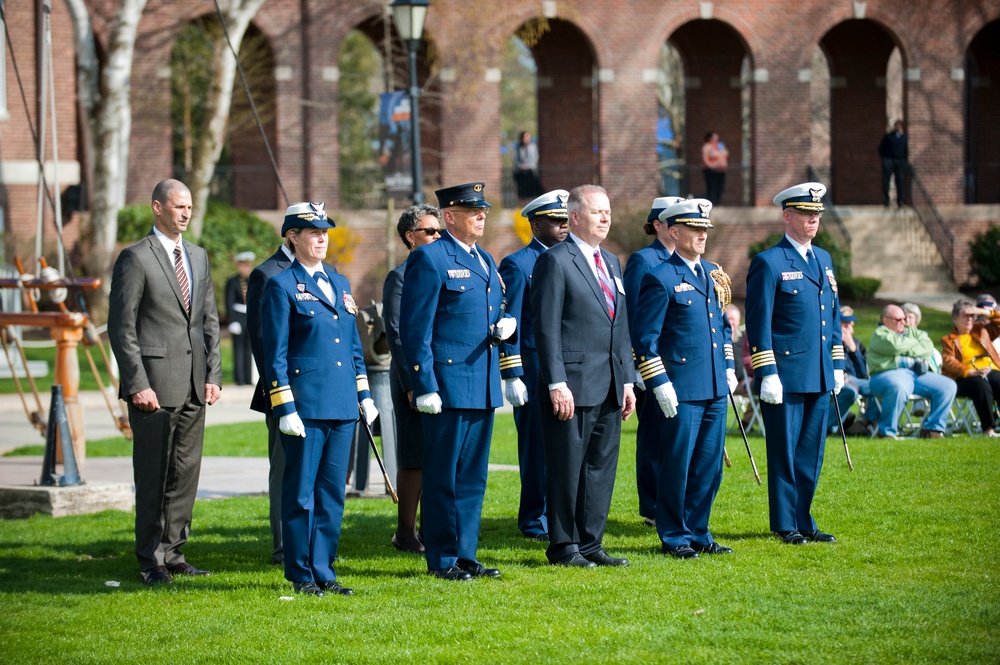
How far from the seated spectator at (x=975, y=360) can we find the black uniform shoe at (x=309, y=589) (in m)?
8.15

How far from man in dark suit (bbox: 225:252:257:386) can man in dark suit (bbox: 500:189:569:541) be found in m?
12.1

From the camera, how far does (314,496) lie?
7109mm

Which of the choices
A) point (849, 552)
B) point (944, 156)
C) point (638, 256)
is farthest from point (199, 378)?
point (944, 156)

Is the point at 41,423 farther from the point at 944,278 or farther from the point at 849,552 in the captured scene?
the point at 944,278

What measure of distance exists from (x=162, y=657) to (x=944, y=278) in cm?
2795

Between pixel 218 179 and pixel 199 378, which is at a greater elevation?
pixel 218 179

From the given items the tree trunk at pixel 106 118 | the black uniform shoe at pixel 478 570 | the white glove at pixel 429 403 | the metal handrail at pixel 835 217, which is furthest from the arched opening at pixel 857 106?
the white glove at pixel 429 403

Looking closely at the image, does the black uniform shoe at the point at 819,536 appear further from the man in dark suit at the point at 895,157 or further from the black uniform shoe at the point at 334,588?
the man in dark suit at the point at 895,157

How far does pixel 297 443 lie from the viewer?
6969 mm

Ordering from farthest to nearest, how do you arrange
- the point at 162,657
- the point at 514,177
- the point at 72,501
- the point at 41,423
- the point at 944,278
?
the point at 514,177 → the point at 944,278 → the point at 41,423 → the point at 72,501 → the point at 162,657

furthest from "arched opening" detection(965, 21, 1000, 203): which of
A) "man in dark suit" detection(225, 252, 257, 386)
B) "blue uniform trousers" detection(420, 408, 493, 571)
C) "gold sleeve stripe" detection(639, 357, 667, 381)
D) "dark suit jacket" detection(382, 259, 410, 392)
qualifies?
"blue uniform trousers" detection(420, 408, 493, 571)

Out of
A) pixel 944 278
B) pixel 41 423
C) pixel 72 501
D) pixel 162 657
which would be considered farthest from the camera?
pixel 944 278

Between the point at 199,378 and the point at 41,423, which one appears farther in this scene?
the point at 41,423

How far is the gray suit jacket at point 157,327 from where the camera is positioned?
7.55 m
